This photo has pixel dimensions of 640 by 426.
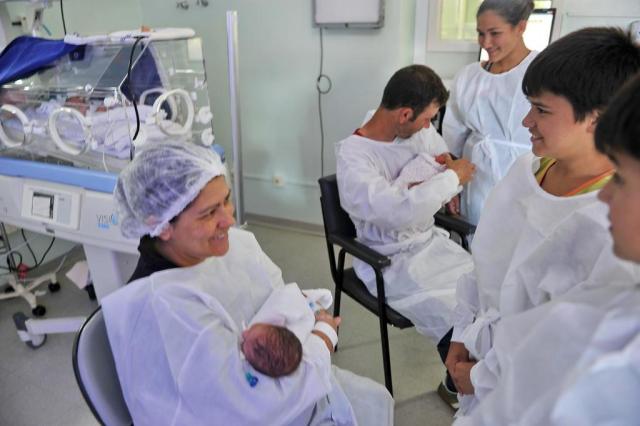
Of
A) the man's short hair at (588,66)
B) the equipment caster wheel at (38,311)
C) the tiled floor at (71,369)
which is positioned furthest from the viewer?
the equipment caster wheel at (38,311)

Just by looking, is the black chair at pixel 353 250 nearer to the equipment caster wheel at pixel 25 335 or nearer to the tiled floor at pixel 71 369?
the tiled floor at pixel 71 369

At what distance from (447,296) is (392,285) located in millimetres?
199

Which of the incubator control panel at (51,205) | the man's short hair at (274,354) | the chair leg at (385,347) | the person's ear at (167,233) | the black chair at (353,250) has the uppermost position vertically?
the person's ear at (167,233)

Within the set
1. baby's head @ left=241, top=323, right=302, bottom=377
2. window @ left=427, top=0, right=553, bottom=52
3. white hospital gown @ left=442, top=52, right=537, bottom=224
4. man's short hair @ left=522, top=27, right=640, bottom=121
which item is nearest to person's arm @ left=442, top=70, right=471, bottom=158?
white hospital gown @ left=442, top=52, right=537, bottom=224

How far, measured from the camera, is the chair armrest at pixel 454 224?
180 centimetres

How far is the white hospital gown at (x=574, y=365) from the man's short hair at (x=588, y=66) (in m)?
0.39

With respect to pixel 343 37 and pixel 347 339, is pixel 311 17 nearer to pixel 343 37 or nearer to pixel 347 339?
pixel 343 37

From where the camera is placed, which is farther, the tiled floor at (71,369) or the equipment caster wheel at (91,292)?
the equipment caster wheel at (91,292)

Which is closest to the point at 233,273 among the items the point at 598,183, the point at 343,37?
the point at 598,183

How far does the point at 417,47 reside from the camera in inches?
103

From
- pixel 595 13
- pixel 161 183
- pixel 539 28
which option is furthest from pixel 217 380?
pixel 595 13

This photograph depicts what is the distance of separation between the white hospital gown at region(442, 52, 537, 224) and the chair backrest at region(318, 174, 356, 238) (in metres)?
0.57

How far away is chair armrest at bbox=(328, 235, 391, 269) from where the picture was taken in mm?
1534

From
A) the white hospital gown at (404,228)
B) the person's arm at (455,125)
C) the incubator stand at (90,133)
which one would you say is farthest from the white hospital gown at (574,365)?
the person's arm at (455,125)
